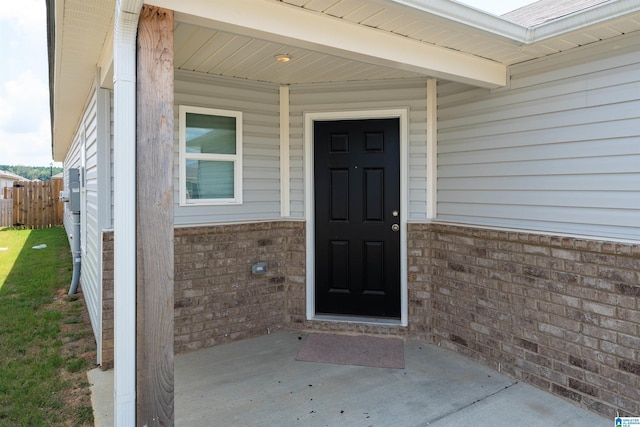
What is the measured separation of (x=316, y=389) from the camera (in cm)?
307

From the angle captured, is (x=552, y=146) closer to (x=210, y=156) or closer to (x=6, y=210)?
(x=210, y=156)

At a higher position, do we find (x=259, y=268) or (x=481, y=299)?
(x=259, y=268)

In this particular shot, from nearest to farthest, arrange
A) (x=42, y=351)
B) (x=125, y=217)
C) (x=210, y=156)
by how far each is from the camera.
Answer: (x=125, y=217)
(x=42, y=351)
(x=210, y=156)

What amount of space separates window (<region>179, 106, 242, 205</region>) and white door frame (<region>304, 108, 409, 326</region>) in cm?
70

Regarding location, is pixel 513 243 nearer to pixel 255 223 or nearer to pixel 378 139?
pixel 378 139

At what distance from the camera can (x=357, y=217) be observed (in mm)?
4199

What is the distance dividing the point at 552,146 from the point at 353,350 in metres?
2.34

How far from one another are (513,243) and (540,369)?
3.09 feet

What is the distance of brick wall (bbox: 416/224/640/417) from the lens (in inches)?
102

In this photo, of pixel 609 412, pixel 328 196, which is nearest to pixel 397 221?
pixel 328 196

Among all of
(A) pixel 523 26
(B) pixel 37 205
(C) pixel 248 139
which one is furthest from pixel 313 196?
(B) pixel 37 205

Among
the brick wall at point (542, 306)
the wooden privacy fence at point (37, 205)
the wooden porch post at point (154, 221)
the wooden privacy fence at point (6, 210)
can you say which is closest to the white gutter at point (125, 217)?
the wooden porch post at point (154, 221)

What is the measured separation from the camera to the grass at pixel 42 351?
2756 mm

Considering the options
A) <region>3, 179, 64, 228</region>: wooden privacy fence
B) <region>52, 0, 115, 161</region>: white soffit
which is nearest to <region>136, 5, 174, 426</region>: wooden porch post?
<region>52, 0, 115, 161</region>: white soffit
